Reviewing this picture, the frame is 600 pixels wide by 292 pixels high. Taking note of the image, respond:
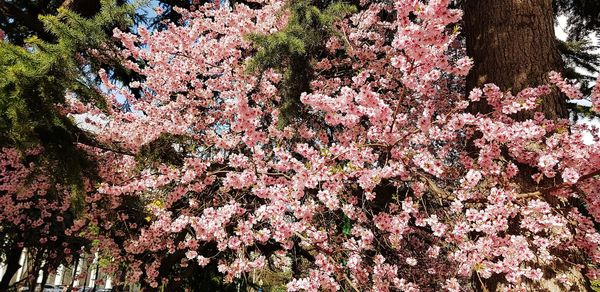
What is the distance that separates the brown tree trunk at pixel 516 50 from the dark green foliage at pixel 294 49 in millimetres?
1691

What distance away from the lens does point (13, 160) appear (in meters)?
5.35

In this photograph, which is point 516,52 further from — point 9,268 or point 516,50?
point 9,268

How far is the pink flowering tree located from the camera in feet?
10.2

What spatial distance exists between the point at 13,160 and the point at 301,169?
4.29m

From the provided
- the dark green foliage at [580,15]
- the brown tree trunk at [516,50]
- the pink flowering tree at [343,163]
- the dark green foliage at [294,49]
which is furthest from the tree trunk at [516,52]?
the dark green foliage at [580,15]

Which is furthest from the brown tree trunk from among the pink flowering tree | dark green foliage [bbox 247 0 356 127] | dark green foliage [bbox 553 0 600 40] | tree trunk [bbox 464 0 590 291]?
dark green foliage [bbox 553 0 600 40]

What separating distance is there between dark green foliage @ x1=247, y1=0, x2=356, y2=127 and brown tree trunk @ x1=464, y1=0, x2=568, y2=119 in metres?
1.69

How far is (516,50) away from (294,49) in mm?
2204

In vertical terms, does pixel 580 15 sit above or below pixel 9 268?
above

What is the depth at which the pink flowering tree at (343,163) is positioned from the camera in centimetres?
310

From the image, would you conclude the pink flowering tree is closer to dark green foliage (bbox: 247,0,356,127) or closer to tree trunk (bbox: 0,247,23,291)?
dark green foliage (bbox: 247,0,356,127)

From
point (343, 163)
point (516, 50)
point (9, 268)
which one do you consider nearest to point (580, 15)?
point (516, 50)

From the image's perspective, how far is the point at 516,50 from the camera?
3.70 m

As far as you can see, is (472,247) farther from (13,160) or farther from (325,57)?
(13,160)
